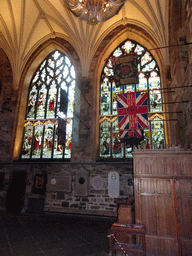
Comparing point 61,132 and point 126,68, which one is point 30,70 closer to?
point 61,132

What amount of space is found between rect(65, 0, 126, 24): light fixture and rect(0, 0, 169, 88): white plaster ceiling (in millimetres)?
4060

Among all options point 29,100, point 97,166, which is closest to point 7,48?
point 29,100

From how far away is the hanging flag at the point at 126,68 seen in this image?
276 inches

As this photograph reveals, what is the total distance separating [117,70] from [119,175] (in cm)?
467

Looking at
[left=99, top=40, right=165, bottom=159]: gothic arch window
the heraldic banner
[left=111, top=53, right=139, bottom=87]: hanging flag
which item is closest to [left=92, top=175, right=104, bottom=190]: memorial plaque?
[left=99, top=40, right=165, bottom=159]: gothic arch window

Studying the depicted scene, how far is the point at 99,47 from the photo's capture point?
11.1 m

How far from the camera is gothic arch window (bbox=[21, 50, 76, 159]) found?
10531 millimetres

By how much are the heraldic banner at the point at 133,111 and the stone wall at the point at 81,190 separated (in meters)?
2.19

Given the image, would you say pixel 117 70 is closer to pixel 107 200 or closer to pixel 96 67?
pixel 96 67

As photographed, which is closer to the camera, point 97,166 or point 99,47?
point 97,166

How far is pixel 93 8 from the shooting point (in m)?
6.10

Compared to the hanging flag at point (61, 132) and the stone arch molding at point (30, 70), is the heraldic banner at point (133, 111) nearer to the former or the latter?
the hanging flag at point (61, 132)

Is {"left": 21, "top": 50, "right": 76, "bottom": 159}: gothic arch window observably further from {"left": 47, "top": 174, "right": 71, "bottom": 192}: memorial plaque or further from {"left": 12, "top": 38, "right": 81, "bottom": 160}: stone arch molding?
{"left": 47, "top": 174, "right": 71, "bottom": 192}: memorial plaque

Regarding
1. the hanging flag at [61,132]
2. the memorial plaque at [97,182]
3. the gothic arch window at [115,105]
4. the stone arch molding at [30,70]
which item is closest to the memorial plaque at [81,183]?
the memorial plaque at [97,182]
